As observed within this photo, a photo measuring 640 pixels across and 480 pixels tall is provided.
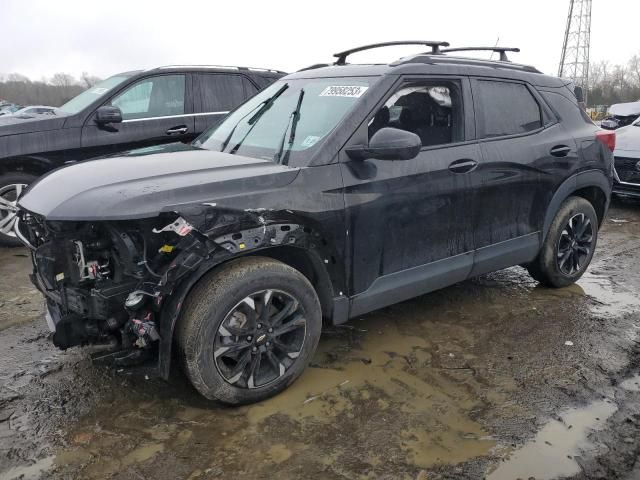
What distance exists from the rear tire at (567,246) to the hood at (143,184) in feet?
8.60

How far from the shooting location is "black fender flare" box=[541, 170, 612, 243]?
4336 millimetres

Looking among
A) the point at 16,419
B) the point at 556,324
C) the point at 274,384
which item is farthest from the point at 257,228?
the point at 556,324

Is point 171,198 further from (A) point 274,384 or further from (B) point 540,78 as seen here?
(B) point 540,78

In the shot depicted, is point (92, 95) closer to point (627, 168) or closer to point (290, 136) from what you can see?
point (290, 136)

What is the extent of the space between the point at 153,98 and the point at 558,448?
5520 mm

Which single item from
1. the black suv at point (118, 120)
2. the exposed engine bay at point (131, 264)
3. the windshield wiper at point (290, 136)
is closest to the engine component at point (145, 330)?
the exposed engine bay at point (131, 264)

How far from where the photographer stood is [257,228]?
2.81m

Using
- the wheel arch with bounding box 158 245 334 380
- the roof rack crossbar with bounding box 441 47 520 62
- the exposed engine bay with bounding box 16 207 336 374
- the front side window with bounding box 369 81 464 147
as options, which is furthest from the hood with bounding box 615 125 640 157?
the exposed engine bay with bounding box 16 207 336 374

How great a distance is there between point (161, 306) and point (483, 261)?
2.38 metres

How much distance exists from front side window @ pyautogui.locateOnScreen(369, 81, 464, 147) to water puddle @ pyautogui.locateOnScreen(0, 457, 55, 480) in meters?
2.65

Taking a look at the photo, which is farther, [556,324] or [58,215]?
[556,324]

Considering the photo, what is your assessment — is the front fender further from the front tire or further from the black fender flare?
the black fender flare

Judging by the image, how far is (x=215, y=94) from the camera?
6605 mm

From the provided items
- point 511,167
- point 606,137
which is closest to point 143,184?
point 511,167
